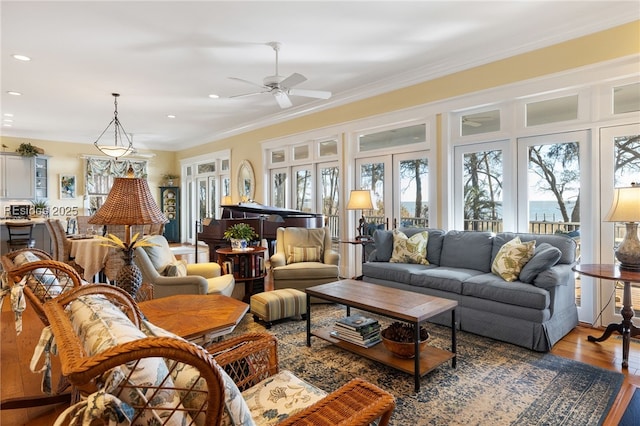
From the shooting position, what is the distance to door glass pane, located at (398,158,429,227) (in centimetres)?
510

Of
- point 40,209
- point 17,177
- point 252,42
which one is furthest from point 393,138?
point 17,177

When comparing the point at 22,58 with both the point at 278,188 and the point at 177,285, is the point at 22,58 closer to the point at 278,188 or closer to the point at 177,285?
the point at 177,285

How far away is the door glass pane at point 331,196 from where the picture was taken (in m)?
6.38

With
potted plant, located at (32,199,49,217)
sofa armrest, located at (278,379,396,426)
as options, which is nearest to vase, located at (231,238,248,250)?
sofa armrest, located at (278,379,396,426)

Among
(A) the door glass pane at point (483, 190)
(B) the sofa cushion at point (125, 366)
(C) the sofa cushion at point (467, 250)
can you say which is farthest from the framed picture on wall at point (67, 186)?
(B) the sofa cushion at point (125, 366)

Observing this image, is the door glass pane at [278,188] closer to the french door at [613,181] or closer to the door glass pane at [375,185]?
the door glass pane at [375,185]

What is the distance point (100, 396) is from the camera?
72 centimetres

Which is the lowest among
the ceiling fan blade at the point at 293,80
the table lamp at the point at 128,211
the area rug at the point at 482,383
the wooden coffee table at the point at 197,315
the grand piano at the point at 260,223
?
the area rug at the point at 482,383

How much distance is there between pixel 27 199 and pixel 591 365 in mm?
11139

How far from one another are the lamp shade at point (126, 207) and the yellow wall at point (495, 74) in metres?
3.93

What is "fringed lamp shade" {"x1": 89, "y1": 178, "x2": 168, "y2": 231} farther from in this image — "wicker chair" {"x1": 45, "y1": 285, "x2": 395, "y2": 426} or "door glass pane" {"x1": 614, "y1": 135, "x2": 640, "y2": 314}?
"door glass pane" {"x1": 614, "y1": 135, "x2": 640, "y2": 314}

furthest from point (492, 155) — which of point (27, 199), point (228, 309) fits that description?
point (27, 199)

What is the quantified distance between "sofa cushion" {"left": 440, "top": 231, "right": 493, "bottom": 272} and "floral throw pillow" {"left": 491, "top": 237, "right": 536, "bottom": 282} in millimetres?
288

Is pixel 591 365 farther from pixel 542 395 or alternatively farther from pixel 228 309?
pixel 228 309
